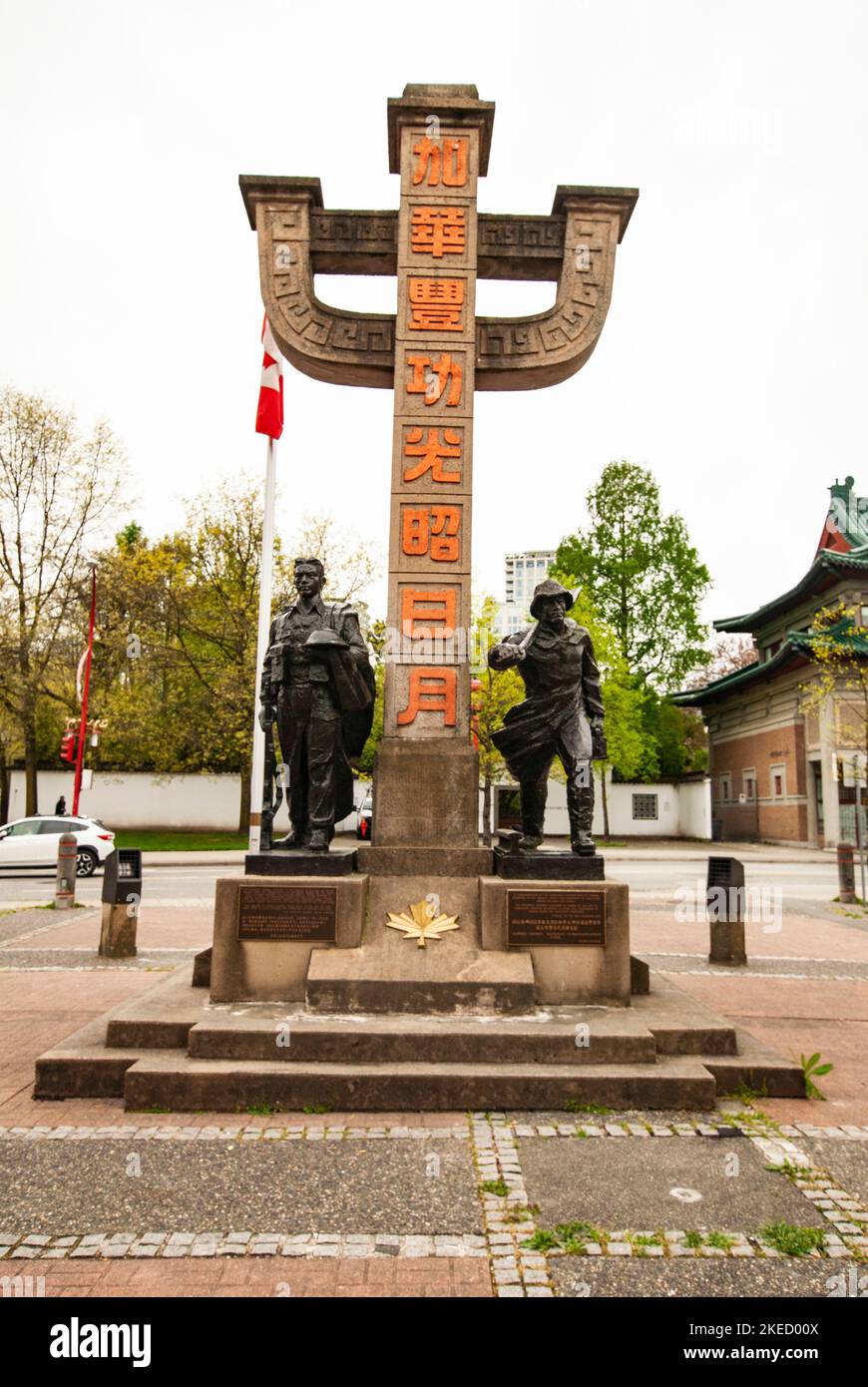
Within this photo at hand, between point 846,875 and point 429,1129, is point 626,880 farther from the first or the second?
point 429,1129

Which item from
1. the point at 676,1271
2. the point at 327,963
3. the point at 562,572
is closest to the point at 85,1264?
the point at 676,1271

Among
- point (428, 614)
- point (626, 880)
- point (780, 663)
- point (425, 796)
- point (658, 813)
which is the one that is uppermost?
point (780, 663)

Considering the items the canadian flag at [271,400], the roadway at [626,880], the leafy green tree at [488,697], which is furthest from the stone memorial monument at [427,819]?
the leafy green tree at [488,697]

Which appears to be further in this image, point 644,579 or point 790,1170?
point 644,579

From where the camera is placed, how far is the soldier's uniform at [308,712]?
6.38 metres

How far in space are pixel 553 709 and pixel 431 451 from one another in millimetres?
2079

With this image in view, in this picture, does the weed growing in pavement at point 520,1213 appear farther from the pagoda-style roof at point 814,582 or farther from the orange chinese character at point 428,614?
the pagoda-style roof at point 814,582

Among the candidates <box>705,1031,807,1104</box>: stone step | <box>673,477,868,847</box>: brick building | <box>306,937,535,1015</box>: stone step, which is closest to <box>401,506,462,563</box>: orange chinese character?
<box>306,937,535,1015</box>: stone step

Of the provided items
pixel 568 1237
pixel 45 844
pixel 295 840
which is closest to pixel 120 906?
pixel 295 840

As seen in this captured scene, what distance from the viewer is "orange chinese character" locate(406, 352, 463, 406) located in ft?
22.7

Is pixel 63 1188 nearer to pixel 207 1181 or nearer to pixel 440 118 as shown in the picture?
pixel 207 1181

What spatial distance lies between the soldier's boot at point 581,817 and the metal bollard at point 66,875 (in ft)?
34.0

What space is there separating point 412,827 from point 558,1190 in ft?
9.23

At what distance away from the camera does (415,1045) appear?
5.02m
